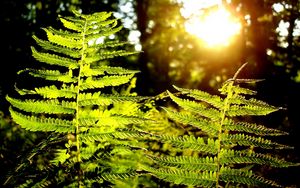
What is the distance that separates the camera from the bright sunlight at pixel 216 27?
1274 centimetres

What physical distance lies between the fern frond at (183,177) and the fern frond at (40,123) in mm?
290

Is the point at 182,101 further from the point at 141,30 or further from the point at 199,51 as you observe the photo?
the point at 141,30

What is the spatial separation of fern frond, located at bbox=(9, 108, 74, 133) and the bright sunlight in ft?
37.1

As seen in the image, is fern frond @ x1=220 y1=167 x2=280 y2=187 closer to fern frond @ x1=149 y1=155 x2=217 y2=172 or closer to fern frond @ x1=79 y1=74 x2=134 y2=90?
fern frond @ x1=149 y1=155 x2=217 y2=172

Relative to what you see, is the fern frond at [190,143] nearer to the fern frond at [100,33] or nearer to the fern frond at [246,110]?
the fern frond at [246,110]

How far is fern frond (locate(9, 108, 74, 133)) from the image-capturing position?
1156mm

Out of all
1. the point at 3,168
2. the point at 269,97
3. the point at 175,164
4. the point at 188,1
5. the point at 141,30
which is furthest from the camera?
the point at 141,30

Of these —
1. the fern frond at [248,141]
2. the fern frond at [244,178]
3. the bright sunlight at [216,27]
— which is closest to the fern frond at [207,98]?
the fern frond at [248,141]

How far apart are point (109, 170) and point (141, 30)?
767 inches

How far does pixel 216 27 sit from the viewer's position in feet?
50.3

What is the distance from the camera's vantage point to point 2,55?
6.76 m

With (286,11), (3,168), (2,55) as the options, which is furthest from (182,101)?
(286,11)

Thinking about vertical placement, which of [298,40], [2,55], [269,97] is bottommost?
[269,97]

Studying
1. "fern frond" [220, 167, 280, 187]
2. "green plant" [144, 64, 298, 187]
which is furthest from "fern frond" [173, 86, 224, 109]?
"fern frond" [220, 167, 280, 187]
